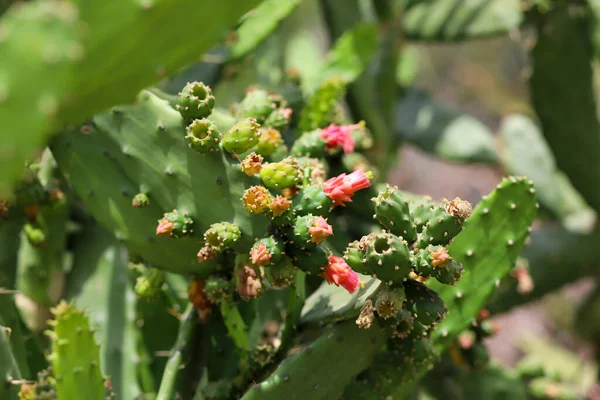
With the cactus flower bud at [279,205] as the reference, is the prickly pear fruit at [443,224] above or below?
below

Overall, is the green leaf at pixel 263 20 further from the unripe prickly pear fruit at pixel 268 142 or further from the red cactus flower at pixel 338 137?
the unripe prickly pear fruit at pixel 268 142

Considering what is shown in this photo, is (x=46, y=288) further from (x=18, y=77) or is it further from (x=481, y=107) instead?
(x=481, y=107)

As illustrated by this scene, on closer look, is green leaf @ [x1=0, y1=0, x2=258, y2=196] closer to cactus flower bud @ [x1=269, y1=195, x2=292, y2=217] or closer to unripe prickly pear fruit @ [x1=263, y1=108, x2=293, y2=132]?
cactus flower bud @ [x1=269, y1=195, x2=292, y2=217]

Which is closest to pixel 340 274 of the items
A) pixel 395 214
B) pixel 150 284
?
pixel 395 214

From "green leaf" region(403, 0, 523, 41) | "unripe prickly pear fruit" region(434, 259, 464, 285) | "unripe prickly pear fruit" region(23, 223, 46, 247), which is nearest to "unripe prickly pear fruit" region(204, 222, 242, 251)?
"unripe prickly pear fruit" region(434, 259, 464, 285)

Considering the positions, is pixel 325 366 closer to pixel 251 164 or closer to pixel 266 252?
pixel 266 252

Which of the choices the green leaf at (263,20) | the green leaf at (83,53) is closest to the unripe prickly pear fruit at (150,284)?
the green leaf at (83,53)

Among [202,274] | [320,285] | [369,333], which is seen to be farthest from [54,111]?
[320,285]
